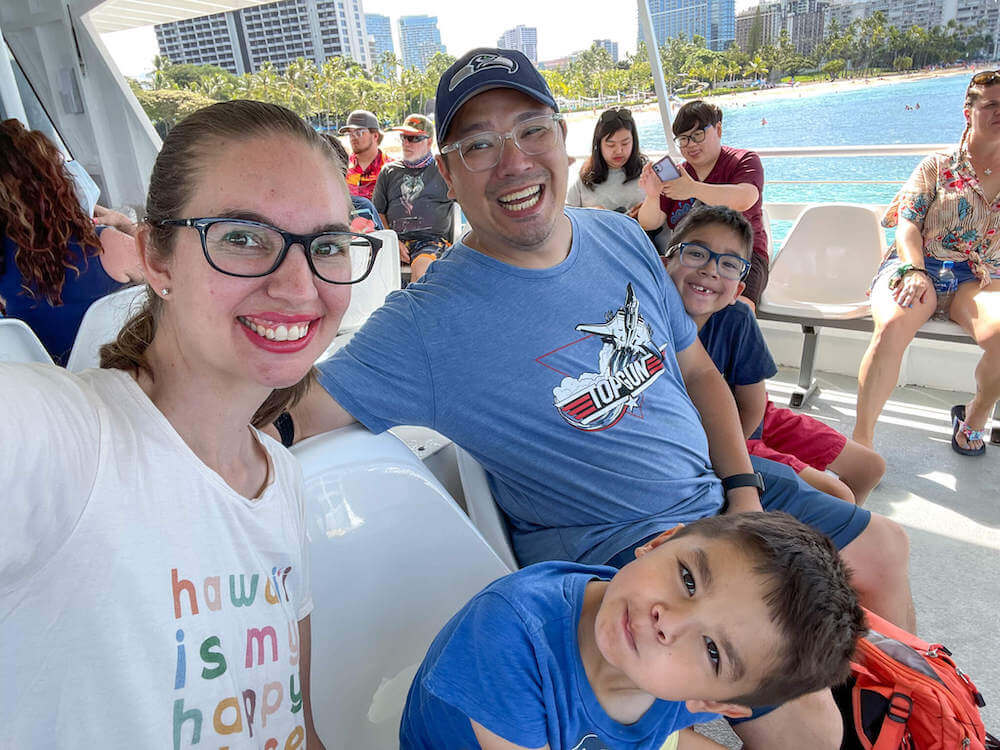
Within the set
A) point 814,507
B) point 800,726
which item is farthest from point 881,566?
point 800,726

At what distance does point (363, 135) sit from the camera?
534 centimetres

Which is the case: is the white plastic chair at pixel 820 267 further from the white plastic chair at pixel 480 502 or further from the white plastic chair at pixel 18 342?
the white plastic chair at pixel 18 342

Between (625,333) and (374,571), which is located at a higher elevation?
(625,333)

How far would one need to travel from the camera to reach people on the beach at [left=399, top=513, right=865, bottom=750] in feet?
2.81

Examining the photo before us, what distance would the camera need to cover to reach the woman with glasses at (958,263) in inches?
108

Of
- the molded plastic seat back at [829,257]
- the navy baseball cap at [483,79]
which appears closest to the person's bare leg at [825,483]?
the navy baseball cap at [483,79]

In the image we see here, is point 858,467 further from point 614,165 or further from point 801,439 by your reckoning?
point 614,165

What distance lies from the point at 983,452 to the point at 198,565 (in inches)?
127

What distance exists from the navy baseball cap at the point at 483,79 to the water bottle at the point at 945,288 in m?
2.32

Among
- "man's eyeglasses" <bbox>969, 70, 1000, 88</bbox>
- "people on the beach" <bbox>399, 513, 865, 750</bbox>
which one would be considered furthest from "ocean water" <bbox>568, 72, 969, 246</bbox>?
"people on the beach" <bbox>399, 513, 865, 750</bbox>

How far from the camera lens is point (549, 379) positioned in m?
1.32

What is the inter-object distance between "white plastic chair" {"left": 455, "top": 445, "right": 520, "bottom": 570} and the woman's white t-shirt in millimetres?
678

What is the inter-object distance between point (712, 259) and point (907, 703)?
1.13m

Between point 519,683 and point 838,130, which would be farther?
point 838,130
